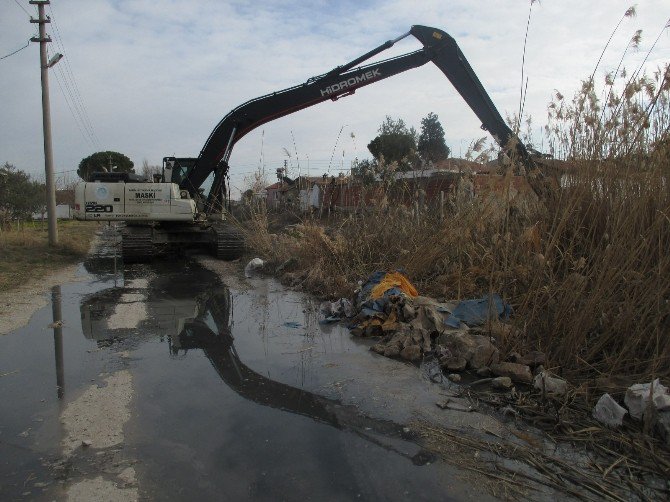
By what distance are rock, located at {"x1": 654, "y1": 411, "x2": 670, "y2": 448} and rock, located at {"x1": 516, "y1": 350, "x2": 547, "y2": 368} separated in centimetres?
110

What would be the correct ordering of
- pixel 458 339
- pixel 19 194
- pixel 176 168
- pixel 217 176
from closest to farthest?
pixel 458 339
pixel 217 176
pixel 176 168
pixel 19 194

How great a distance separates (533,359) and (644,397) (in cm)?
103

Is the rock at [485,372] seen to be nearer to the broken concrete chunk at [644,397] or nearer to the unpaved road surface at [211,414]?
the unpaved road surface at [211,414]

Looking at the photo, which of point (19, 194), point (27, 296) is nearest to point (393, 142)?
point (19, 194)

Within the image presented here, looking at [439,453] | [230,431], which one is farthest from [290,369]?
[439,453]

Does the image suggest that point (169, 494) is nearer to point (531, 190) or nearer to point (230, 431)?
point (230, 431)

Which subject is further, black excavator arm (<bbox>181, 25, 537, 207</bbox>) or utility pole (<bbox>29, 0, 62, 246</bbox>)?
utility pole (<bbox>29, 0, 62, 246</bbox>)

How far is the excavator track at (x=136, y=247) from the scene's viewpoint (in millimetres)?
11375

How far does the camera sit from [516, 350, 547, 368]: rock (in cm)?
432

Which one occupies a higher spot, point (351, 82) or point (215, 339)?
point (351, 82)

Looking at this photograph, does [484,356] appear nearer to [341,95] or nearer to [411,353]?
[411,353]

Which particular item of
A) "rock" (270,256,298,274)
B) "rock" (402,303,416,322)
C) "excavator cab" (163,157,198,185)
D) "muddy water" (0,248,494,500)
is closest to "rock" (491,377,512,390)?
"muddy water" (0,248,494,500)

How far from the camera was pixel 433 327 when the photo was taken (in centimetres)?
546

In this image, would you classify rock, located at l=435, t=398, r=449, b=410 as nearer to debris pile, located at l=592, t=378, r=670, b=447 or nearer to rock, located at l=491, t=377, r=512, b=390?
rock, located at l=491, t=377, r=512, b=390
